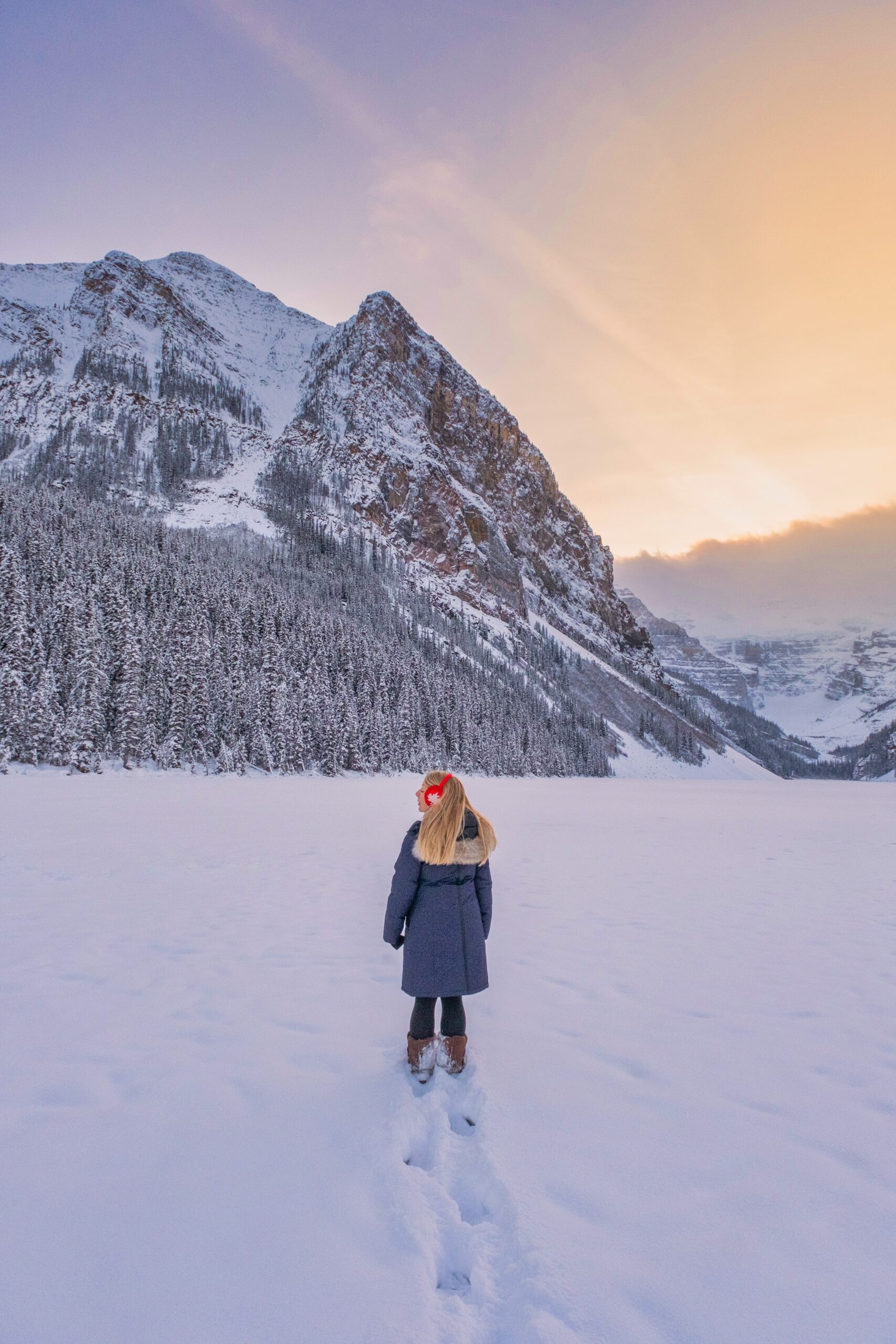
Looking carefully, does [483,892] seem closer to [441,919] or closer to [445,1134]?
→ [441,919]

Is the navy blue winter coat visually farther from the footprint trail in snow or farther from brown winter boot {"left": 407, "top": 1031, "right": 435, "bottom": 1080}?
the footprint trail in snow

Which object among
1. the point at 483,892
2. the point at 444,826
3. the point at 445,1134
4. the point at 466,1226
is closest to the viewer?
the point at 466,1226

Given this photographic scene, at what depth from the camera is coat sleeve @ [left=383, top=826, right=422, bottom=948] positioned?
4.19 metres

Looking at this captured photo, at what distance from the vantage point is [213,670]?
48719 millimetres

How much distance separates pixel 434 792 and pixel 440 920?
94 cm

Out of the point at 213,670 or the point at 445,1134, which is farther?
the point at 213,670

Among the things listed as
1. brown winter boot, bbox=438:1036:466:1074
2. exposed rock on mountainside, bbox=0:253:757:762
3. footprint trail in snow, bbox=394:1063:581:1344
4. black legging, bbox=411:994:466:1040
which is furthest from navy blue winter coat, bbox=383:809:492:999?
exposed rock on mountainside, bbox=0:253:757:762

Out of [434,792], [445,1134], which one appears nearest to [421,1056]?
[445,1134]

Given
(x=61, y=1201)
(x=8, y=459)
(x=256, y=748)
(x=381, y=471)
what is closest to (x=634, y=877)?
(x=61, y=1201)

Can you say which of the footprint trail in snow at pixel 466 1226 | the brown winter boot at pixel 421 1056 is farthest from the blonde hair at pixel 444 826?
the footprint trail in snow at pixel 466 1226

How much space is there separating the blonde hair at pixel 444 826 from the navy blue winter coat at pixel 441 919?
55 millimetres

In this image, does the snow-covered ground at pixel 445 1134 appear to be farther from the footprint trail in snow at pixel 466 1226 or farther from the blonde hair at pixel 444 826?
the blonde hair at pixel 444 826

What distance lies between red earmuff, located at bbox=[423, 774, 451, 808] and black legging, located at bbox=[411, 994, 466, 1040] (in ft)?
4.70

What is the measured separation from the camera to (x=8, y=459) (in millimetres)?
146750
